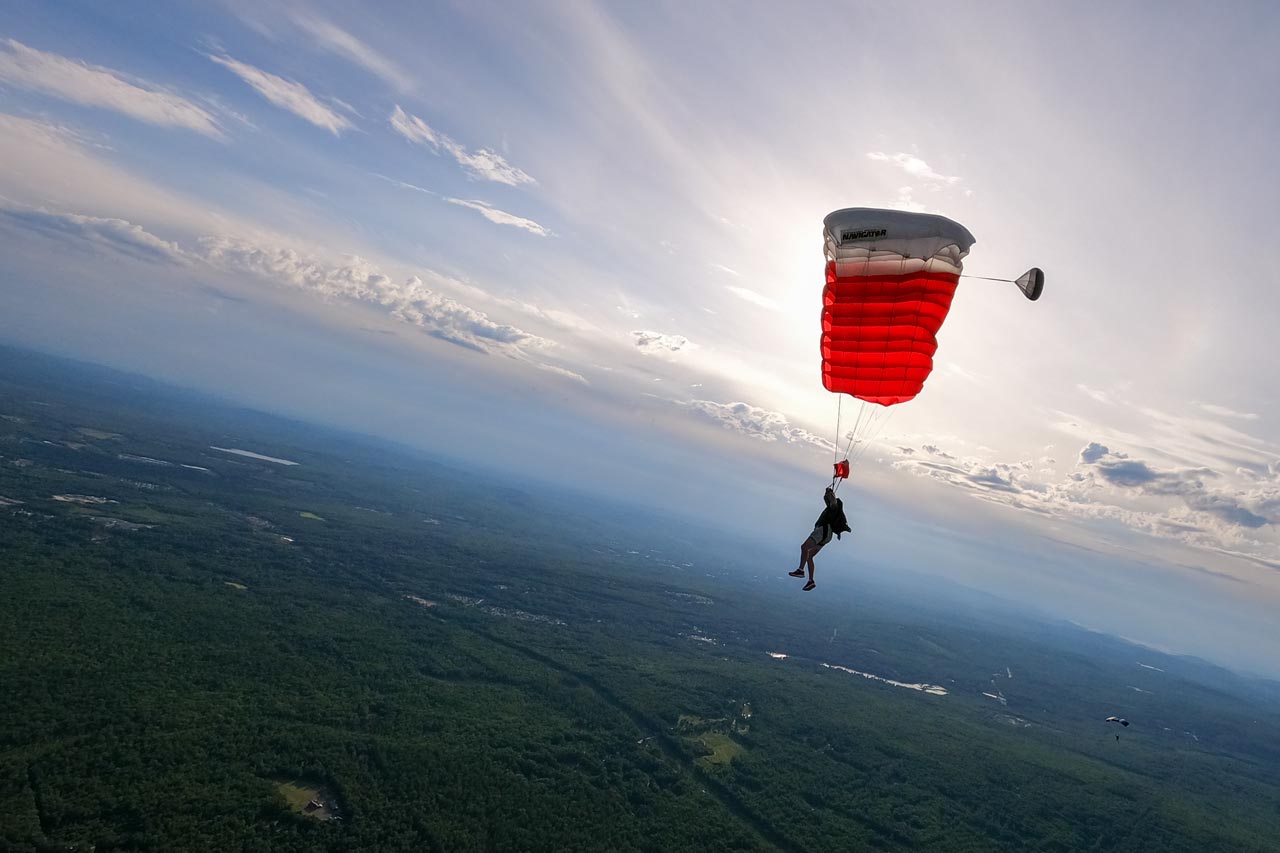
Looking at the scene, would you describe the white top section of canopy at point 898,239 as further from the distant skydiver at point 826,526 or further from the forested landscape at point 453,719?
the forested landscape at point 453,719

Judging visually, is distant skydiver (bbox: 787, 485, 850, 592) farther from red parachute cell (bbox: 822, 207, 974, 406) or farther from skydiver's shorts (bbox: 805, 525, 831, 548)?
red parachute cell (bbox: 822, 207, 974, 406)

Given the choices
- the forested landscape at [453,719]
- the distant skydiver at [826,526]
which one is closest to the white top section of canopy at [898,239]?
the distant skydiver at [826,526]

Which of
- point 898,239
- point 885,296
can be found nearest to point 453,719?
point 885,296

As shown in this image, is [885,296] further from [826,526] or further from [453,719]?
[453,719]

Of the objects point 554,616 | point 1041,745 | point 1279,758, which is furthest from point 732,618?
point 1279,758

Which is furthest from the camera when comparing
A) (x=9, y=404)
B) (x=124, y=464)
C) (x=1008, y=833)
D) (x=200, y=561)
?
(x=9, y=404)

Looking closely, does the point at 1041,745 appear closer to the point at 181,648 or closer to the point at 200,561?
the point at 181,648
